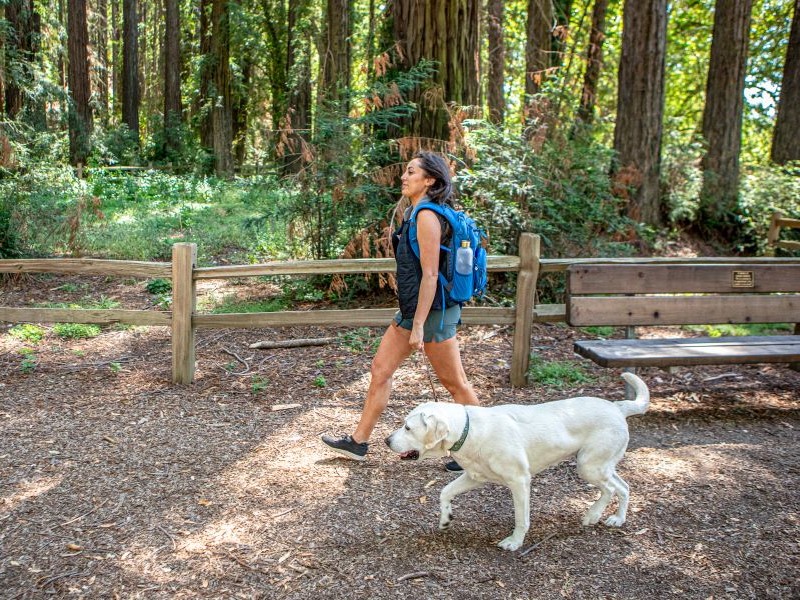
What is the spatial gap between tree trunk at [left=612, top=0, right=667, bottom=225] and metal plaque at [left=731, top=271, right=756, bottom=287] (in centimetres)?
670

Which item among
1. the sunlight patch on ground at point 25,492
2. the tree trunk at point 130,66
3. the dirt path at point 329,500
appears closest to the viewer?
the dirt path at point 329,500

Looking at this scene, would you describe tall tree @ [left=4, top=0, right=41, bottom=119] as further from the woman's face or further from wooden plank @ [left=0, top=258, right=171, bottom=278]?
the woman's face

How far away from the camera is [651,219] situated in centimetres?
1369

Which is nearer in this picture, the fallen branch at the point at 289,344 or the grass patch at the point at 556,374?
the grass patch at the point at 556,374

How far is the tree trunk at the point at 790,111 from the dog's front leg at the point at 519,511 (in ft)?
46.6

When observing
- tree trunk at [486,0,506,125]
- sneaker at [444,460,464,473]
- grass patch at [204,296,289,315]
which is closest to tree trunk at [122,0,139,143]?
tree trunk at [486,0,506,125]

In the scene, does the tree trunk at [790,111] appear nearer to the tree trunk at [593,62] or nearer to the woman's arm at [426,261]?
the tree trunk at [593,62]

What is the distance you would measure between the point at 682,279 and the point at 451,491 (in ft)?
11.8

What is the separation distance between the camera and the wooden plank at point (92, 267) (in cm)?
632

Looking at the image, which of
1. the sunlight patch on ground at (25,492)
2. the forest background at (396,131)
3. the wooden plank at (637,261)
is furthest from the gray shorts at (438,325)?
the forest background at (396,131)

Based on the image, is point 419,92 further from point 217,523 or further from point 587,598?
point 587,598

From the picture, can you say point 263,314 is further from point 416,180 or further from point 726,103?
point 726,103

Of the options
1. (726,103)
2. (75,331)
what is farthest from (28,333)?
(726,103)

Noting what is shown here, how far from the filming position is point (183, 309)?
630cm
